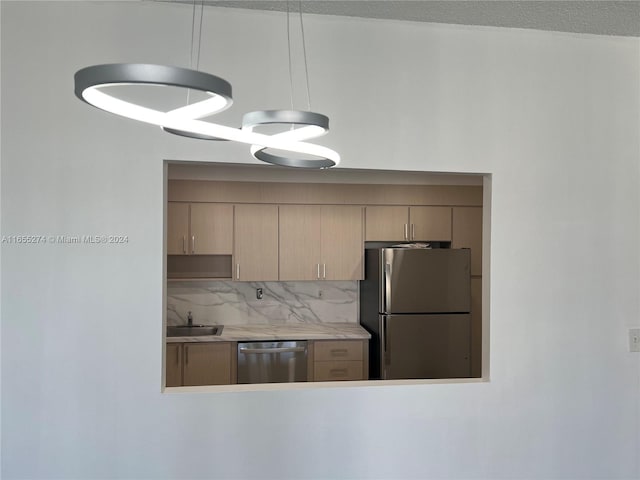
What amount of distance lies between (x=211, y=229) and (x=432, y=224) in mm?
1808

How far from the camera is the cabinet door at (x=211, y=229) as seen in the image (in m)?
3.82

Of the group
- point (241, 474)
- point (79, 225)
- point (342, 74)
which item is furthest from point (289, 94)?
point (241, 474)

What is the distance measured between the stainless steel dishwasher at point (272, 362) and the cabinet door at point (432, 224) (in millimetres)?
1332

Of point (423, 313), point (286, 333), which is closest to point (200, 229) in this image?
point (286, 333)

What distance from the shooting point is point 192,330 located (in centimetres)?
395

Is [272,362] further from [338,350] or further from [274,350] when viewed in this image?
[338,350]

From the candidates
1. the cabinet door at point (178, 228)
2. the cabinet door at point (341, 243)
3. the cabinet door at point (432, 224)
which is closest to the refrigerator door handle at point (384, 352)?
the cabinet door at point (341, 243)

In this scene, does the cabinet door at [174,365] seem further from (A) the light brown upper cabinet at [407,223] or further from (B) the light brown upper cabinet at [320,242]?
(A) the light brown upper cabinet at [407,223]

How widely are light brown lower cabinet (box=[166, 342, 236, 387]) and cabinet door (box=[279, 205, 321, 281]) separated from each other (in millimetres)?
743

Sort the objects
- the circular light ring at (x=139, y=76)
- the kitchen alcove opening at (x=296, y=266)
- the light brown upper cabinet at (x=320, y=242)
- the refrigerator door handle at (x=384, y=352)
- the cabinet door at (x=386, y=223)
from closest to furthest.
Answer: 1. the circular light ring at (x=139, y=76)
2. the refrigerator door handle at (x=384, y=352)
3. the kitchen alcove opening at (x=296, y=266)
4. the light brown upper cabinet at (x=320, y=242)
5. the cabinet door at (x=386, y=223)

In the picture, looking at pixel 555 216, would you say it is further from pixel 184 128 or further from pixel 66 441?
pixel 66 441

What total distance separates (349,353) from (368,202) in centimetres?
122

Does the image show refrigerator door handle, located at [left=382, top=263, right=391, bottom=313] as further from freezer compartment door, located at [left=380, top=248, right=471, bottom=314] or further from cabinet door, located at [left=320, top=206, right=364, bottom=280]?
cabinet door, located at [left=320, top=206, right=364, bottom=280]

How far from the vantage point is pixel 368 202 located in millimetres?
3994
